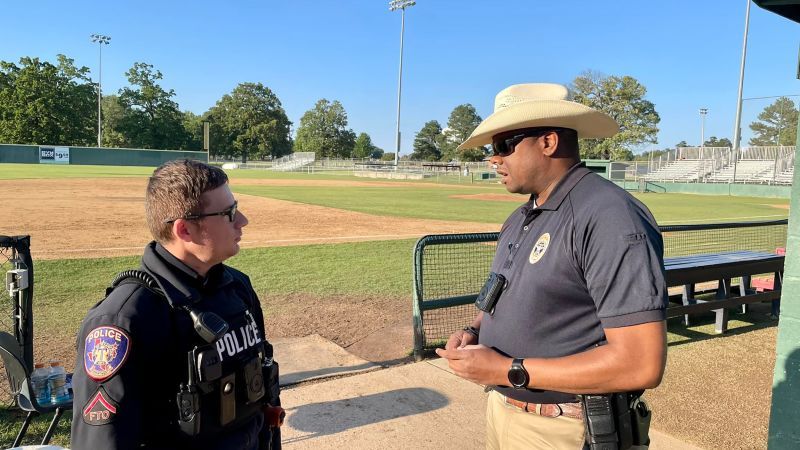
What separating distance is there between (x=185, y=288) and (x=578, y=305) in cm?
129

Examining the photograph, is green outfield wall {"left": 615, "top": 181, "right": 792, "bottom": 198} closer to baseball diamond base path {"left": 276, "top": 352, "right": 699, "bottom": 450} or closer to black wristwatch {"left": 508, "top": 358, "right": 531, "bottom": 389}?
baseball diamond base path {"left": 276, "top": 352, "right": 699, "bottom": 450}

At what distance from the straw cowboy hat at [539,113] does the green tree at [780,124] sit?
58719mm

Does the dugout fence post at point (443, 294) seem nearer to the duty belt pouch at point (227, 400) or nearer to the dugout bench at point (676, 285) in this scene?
the dugout bench at point (676, 285)

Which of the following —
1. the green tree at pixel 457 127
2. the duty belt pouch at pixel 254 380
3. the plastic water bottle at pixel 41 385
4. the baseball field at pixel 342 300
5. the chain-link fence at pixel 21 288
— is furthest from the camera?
the green tree at pixel 457 127

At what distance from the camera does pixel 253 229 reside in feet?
45.0

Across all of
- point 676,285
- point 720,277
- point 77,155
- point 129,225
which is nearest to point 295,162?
point 77,155

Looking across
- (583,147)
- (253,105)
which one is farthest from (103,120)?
(583,147)

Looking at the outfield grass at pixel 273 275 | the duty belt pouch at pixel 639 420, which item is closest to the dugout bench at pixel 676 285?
the outfield grass at pixel 273 275

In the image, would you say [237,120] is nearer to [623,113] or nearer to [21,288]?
[623,113]

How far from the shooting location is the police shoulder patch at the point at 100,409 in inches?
57.6

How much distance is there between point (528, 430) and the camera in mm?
1917

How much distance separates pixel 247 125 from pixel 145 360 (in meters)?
111

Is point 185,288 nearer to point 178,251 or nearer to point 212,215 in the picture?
point 178,251

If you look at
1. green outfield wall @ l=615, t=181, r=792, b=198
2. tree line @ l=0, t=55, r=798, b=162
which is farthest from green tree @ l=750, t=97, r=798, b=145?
green outfield wall @ l=615, t=181, r=792, b=198
